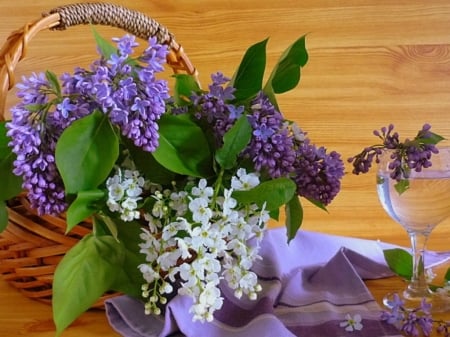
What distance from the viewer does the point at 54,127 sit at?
54 centimetres

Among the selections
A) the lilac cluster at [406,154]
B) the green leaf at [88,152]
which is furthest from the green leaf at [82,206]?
the lilac cluster at [406,154]

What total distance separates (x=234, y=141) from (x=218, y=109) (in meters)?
0.04

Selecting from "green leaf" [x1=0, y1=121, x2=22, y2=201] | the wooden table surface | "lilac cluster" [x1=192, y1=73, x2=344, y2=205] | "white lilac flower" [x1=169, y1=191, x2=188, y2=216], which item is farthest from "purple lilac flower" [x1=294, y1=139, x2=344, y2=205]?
the wooden table surface

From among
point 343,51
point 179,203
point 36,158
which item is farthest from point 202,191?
point 343,51

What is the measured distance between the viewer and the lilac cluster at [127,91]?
521 millimetres

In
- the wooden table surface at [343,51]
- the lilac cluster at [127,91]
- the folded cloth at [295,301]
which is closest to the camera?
the lilac cluster at [127,91]

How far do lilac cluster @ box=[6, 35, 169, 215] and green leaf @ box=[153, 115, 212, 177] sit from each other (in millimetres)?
40

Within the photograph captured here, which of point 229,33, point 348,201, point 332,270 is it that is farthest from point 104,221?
point 229,33

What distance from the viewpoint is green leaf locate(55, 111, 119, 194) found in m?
0.52

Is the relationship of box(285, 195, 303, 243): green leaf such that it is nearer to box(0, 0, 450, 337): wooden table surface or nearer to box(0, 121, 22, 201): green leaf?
box(0, 121, 22, 201): green leaf

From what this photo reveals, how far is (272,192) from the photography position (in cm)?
56

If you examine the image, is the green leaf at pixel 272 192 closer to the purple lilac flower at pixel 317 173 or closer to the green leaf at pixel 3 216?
the purple lilac flower at pixel 317 173

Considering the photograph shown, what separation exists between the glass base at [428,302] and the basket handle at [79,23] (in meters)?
0.33

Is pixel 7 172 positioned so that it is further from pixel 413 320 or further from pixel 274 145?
pixel 413 320
